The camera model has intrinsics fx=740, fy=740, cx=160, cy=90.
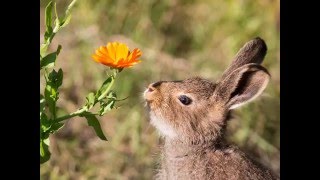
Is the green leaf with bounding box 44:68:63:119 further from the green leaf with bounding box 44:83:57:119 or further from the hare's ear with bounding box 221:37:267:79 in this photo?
the hare's ear with bounding box 221:37:267:79

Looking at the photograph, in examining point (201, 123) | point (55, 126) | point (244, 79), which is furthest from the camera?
point (201, 123)

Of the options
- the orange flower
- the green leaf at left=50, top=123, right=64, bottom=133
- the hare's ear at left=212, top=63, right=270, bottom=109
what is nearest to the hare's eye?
the hare's ear at left=212, top=63, right=270, bottom=109

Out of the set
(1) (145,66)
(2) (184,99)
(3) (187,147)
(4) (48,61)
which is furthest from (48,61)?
(1) (145,66)

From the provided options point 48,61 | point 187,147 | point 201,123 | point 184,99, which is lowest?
point 187,147

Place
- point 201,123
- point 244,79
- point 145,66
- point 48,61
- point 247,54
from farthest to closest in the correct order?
point 145,66
point 247,54
point 201,123
point 244,79
point 48,61

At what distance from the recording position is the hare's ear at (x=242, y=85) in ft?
12.8

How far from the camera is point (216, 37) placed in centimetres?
577

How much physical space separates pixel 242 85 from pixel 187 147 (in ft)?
1.53

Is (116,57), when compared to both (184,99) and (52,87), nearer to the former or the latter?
(52,87)

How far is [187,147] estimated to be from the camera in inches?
162

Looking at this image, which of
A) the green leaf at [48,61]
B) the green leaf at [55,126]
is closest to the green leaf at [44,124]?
the green leaf at [55,126]

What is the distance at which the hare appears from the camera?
4031mm
